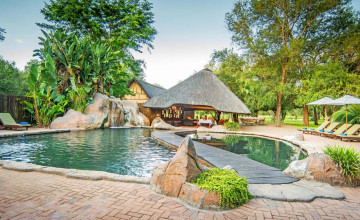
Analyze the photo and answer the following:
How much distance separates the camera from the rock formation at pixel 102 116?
43.9ft

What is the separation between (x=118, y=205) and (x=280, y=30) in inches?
855

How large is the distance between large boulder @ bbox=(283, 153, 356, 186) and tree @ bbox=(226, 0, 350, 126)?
15.9 meters

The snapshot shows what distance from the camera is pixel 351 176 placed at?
13.1ft

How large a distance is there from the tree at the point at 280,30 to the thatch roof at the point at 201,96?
4607 millimetres

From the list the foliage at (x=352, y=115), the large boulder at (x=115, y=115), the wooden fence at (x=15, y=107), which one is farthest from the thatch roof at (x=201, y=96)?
the wooden fence at (x=15, y=107)

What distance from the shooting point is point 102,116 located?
1552 centimetres

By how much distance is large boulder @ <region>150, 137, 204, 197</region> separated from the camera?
314 centimetres

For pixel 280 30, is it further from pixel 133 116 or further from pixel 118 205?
pixel 118 205

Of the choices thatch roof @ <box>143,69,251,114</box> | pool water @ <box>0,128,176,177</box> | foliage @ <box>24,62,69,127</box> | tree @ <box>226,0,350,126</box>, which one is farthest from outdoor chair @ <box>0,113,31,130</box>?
tree @ <box>226,0,350,126</box>

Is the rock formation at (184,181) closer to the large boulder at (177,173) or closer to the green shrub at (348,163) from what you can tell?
the large boulder at (177,173)

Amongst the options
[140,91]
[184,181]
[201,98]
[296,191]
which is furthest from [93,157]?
[140,91]

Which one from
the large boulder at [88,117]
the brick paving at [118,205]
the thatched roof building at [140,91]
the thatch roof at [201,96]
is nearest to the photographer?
the brick paving at [118,205]

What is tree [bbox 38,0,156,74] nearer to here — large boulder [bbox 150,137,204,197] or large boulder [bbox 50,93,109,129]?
large boulder [bbox 50,93,109,129]

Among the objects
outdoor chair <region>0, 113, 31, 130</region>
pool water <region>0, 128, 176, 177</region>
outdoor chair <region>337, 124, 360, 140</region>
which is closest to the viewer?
pool water <region>0, 128, 176, 177</region>
